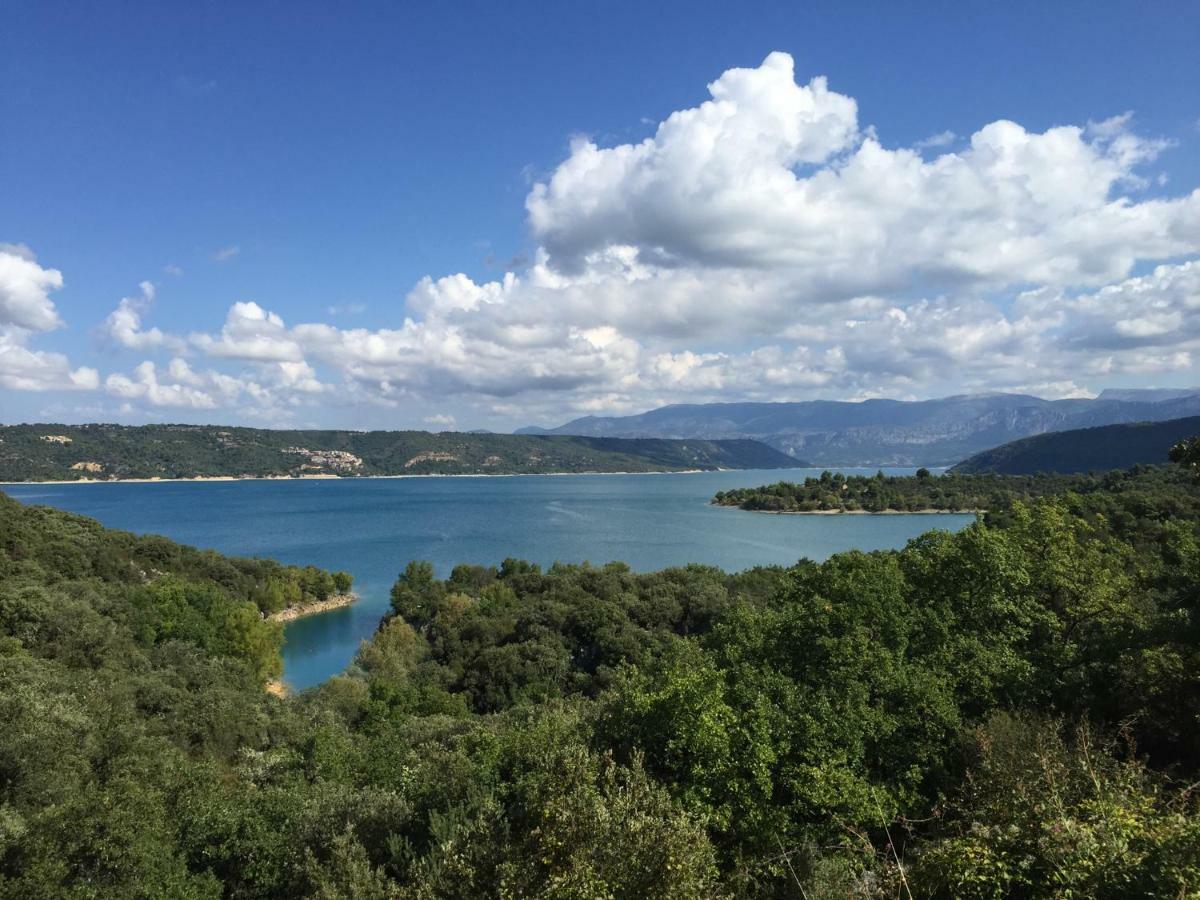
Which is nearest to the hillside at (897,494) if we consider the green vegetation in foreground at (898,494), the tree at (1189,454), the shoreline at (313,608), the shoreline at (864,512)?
the green vegetation in foreground at (898,494)

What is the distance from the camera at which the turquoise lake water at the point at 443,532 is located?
228 ft

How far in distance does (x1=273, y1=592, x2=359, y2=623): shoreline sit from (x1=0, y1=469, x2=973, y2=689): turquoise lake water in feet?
4.04

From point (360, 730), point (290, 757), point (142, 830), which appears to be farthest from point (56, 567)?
point (142, 830)

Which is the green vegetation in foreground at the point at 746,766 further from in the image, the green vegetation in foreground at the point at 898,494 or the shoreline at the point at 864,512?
the shoreline at the point at 864,512

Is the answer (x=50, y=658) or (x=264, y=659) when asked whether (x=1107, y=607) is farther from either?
(x=264, y=659)

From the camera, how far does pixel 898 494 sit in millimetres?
137250

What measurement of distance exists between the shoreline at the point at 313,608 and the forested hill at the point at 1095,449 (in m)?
155

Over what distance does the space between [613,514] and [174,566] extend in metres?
86.9

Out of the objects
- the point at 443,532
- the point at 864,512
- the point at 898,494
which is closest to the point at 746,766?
the point at 443,532

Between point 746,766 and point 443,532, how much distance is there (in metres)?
105

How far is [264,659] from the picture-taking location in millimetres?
41219

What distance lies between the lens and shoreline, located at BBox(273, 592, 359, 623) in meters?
62.4

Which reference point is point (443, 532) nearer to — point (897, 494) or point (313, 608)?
point (313, 608)

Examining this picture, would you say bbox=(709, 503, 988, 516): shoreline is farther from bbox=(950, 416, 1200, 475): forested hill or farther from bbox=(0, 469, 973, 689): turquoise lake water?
bbox=(950, 416, 1200, 475): forested hill
